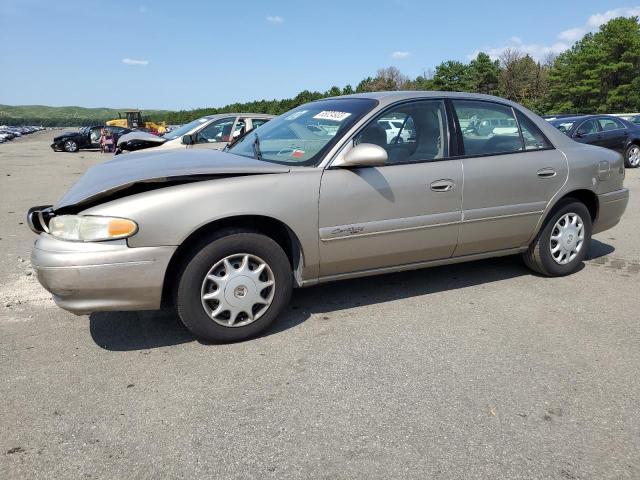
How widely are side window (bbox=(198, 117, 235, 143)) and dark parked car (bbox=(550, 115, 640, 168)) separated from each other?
8.29 metres

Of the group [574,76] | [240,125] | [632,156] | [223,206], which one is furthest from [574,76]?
[223,206]

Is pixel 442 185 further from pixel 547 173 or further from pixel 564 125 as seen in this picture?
pixel 564 125

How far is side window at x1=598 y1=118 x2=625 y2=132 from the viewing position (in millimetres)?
13578

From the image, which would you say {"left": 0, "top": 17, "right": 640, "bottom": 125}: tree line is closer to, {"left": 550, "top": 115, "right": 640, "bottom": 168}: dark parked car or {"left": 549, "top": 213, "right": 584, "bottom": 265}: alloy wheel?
{"left": 550, "top": 115, "right": 640, "bottom": 168}: dark parked car

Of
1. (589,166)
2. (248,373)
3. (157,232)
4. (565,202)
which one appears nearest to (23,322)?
(157,232)

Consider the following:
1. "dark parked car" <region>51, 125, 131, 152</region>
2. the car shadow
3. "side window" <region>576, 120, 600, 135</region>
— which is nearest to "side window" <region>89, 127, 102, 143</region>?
"dark parked car" <region>51, 125, 131, 152</region>

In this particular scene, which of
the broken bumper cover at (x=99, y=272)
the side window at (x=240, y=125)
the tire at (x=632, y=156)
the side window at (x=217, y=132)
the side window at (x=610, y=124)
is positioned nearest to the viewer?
the broken bumper cover at (x=99, y=272)

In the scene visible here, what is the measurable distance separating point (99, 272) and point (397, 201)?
76.5 inches

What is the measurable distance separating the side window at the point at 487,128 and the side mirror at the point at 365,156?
3.14ft

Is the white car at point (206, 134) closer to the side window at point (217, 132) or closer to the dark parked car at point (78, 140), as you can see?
the side window at point (217, 132)

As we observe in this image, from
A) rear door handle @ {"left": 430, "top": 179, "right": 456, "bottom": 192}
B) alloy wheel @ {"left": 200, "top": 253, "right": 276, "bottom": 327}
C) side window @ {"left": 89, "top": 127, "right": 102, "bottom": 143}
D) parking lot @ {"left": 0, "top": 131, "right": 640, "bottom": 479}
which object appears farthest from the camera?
side window @ {"left": 89, "top": 127, "right": 102, "bottom": 143}

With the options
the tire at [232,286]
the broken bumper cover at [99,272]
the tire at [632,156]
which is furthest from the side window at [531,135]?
the tire at [632,156]

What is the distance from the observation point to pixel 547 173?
4.24 m

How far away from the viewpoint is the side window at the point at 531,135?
4.29 metres
